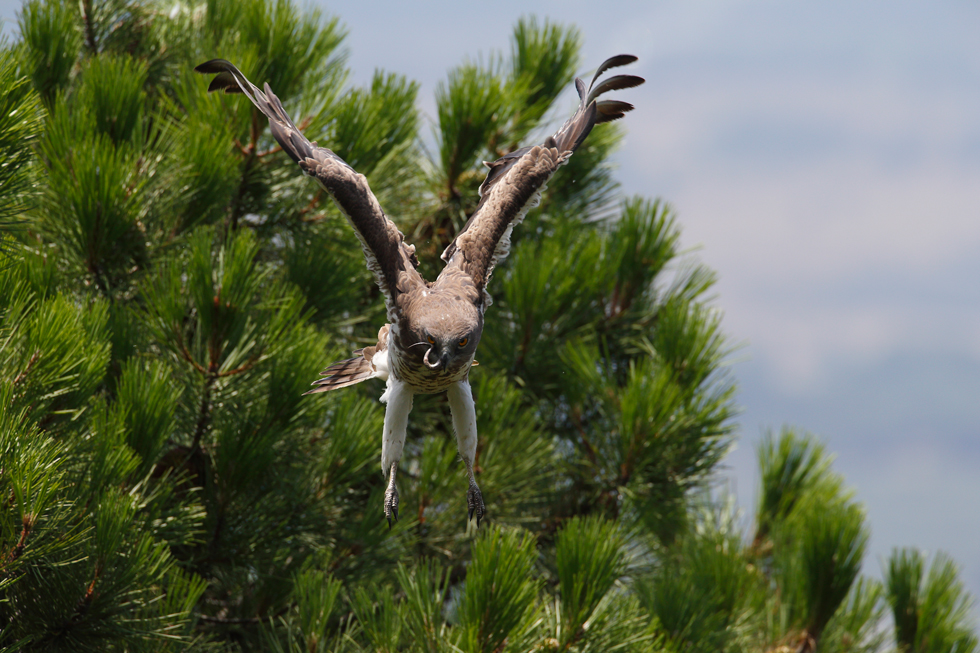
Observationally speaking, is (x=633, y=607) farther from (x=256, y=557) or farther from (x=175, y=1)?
(x=175, y=1)

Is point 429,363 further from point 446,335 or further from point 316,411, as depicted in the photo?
point 316,411

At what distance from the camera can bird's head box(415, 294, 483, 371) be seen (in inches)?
66.9

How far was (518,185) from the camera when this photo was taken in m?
2.22

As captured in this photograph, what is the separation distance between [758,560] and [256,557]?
3.05 metres

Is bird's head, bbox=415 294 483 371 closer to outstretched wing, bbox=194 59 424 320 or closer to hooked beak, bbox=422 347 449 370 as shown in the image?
hooked beak, bbox=422 347 449 370

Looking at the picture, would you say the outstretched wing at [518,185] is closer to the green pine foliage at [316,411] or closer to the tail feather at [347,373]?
the tail feather at [347,373]

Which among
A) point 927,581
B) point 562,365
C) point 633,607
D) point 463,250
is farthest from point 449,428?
point 927,581

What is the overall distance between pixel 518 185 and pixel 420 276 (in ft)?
1.39

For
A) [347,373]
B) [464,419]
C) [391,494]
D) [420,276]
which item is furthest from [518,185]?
[391,494]

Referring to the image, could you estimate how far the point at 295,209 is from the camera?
406cm

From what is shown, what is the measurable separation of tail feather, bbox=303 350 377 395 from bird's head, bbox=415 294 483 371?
0.65 m

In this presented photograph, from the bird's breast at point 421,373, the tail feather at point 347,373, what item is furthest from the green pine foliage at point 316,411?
the bird's breast at point 421,373

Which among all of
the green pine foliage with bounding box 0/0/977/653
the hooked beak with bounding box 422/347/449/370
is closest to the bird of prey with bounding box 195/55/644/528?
the hooked beak with bounding box 422/347/449/370

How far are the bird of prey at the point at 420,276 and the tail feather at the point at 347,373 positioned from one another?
0.04ft
